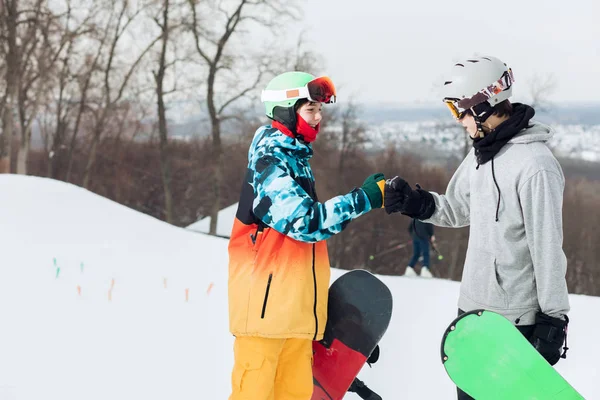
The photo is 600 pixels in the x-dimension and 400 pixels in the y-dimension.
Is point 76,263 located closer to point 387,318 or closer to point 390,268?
point 387,318

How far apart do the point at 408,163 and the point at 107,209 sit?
25.6 m

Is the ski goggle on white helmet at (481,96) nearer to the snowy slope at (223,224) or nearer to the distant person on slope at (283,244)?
the distant person on slope at (283,244)

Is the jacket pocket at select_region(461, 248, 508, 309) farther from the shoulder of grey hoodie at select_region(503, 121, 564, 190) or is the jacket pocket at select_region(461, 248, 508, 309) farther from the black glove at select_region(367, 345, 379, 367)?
the black glove at select_region(367, 345, 379, 367)

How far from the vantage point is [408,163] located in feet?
108

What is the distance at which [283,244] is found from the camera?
244 cm

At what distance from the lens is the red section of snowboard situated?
2.82m

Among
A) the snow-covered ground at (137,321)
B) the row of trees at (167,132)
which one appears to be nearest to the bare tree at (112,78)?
the row of trees at (167,132)

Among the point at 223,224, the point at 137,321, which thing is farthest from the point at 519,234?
the point at 223,224

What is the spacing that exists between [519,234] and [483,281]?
244 millimetres

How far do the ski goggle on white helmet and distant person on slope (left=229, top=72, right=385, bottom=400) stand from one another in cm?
42

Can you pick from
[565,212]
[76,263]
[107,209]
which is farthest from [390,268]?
[76,263]

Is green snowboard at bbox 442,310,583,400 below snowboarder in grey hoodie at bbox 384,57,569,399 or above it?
below

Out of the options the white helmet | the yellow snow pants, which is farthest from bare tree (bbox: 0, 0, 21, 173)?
the white helmet

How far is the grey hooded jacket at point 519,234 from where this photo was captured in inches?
85.1
